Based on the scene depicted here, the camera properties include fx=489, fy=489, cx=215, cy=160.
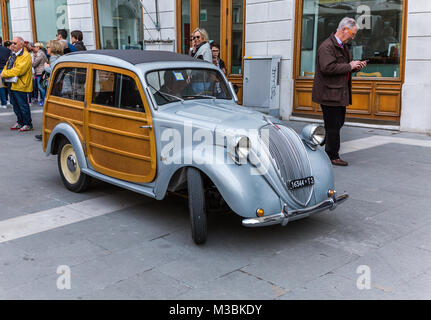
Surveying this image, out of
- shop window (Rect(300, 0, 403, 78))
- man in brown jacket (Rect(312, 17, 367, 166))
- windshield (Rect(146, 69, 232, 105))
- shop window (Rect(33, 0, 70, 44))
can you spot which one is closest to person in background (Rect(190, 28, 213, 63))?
man in brown jacket (Rect(312, 17, 367, 166))

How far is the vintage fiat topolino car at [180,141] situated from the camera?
3967mm


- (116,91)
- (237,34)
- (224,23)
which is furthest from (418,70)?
(116,91)

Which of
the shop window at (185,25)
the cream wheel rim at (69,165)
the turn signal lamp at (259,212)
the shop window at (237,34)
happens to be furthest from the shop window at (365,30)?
the turn signal lamp at (259,212)

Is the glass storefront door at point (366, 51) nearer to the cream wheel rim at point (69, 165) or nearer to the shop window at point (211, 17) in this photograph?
the shop window at point (211, 17)

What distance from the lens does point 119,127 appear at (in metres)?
4.96

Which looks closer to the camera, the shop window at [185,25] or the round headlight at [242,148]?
the round headlight at [242,148]

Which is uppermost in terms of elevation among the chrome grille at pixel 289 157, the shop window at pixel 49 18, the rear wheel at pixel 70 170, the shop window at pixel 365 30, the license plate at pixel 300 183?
the shop window at pixel 49 18

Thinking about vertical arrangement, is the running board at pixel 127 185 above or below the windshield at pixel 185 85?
below

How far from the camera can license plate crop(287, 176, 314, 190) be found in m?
4.06

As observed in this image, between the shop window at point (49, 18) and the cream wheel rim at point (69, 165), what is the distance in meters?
12.5

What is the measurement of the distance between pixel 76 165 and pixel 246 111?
2169mm

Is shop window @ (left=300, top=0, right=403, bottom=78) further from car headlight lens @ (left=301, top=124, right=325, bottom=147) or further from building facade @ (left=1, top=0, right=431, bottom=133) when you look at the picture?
car headlight lens @ (left=301, top=124, right=325, bottom=147)

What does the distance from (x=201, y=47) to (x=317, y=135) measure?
11.7 feet

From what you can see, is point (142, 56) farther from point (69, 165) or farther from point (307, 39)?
point (307, 39)
